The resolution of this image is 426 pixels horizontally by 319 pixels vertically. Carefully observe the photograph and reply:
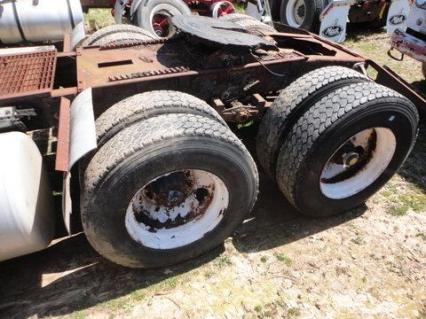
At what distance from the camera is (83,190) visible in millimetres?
2426

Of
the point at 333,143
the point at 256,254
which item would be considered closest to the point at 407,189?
the point at 333,143

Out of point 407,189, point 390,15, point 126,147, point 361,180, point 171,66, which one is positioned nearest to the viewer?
point 126,147

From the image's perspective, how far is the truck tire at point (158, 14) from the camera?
19.2 feet

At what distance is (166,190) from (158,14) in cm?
423

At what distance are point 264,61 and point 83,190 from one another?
71.3 inches

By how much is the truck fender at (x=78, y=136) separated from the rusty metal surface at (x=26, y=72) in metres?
0.26

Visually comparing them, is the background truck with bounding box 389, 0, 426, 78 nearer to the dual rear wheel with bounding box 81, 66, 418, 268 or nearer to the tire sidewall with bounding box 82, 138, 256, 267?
the dual rear wheel with bounding box 81, 66, 418, 268

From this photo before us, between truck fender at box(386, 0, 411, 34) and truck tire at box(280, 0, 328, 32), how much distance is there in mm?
1349

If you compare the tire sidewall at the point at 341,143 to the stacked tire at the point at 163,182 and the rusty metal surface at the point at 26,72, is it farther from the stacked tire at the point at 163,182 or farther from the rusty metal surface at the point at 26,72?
the rusty metal surface at the point at 26,72

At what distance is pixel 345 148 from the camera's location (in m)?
3.37

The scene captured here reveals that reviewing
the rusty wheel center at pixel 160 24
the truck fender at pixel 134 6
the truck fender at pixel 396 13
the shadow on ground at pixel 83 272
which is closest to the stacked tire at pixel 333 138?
the shadow on ground at pixel 83 272

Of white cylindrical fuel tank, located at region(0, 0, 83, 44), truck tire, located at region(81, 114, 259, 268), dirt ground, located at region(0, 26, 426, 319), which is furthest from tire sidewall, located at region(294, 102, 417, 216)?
white cylindrical fuel tank, located at region(0, 0, 83, 44)

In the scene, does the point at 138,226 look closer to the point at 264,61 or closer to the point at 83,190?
the point at 83,190

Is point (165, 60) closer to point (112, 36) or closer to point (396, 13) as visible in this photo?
point (112, 36)
